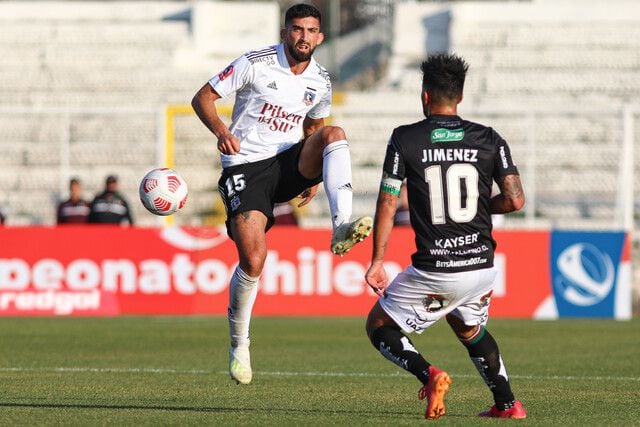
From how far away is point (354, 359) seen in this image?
43.4 ft

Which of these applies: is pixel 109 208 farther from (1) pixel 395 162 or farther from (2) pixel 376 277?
(2) pixel 376 277

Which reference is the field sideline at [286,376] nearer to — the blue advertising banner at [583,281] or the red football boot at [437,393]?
the red football boot at [437,393]

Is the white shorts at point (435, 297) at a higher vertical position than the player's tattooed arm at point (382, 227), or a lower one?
lower

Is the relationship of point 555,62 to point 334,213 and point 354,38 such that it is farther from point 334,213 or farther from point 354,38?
point 334,213

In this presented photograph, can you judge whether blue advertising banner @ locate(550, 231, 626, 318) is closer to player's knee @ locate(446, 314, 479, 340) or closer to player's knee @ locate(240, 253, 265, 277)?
player's knee @ locate(240, 253, 265, 277)

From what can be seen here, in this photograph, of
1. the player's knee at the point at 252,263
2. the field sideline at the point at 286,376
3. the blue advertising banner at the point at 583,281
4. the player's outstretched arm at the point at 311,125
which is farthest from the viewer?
the blue advertising banner at the point at 583,281

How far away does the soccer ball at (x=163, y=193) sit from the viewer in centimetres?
983

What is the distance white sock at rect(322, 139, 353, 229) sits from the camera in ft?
29.8

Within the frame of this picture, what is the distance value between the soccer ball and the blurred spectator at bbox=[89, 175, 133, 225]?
12.1 meters

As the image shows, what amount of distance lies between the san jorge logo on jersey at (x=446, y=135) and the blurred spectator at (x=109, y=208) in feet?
47.7

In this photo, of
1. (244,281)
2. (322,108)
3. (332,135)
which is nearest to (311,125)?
(322,108)

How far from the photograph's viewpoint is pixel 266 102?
9617 millimetres

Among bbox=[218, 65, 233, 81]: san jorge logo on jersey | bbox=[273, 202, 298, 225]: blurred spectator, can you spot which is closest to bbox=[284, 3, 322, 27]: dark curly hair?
bbox=[218, 65, 233, 81]: san jorge logo on jersey

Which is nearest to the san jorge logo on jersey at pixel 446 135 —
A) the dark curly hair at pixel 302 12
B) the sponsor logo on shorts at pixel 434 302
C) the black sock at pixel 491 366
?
the sponsor logo on shorts at pixel 434 302
